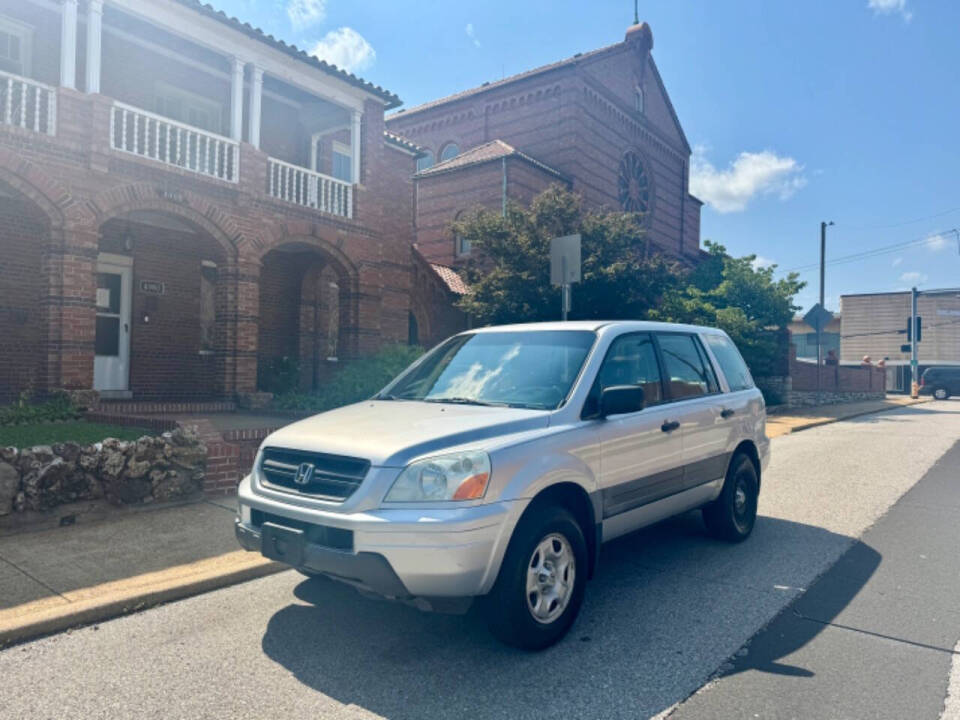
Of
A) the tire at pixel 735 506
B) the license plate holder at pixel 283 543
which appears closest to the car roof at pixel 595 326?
the tire at pixel 735 506

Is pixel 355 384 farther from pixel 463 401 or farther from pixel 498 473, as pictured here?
pixel 498 473

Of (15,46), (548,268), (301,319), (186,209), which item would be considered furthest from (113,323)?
(548,268)

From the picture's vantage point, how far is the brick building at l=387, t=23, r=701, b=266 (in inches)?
969

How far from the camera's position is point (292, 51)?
12.6 m

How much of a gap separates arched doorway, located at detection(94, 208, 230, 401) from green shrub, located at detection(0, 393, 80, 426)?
2.89m

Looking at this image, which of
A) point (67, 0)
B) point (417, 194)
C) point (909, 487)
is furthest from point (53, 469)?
point (417, 194)

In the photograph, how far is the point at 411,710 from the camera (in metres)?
3.15

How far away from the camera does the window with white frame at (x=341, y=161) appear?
1655cm

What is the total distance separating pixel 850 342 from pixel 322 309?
53.8 meters

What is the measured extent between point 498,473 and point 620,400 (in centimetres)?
102

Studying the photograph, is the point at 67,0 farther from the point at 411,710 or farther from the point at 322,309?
the point at 411,710

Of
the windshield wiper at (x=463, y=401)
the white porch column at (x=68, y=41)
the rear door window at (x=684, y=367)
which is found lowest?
the windshield wiper at (x=463, y=401)

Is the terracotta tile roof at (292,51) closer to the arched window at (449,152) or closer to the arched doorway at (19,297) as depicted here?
the arched doorway at (19,297)

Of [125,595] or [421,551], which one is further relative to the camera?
[125,595]
